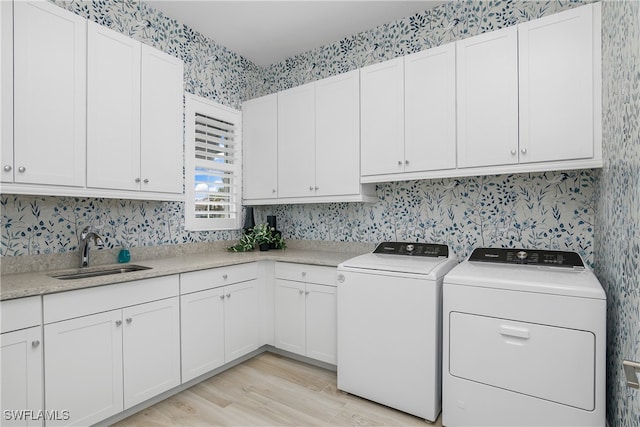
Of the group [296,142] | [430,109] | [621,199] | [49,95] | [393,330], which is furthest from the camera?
[296,142]

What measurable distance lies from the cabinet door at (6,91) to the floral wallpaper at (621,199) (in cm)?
265

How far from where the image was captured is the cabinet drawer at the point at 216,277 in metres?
2.29

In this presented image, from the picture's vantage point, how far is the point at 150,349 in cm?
207

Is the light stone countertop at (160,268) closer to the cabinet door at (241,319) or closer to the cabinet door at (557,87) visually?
the cabinet door at (241,319)

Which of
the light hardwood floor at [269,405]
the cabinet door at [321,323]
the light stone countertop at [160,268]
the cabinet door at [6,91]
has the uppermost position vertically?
the cabinet door at [6,91]

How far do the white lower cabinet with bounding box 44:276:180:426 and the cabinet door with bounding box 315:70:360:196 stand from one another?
1.42m

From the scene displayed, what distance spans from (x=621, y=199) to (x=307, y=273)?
1.93 metres

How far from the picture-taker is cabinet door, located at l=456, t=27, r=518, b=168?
2086 millimetres

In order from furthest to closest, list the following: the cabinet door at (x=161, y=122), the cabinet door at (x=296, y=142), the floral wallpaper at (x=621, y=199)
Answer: the cabinet door at (x=296, y=142) → the cabinet door at (x=161, y=122) → the floral wallpaper at (x=621, y=199)

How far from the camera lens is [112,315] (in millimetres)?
1892

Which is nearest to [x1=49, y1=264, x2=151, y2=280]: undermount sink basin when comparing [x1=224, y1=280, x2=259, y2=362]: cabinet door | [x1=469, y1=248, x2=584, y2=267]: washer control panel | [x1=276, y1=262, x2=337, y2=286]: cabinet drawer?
[x1=224, y1=280, x2=259, y2=362]: cabinet door

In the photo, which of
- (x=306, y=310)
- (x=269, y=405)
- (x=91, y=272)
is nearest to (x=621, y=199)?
(x=306, y=310)

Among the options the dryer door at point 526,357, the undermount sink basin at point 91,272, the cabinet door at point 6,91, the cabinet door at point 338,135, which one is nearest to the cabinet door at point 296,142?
the cabinet door at point 338,135

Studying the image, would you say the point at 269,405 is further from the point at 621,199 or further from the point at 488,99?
the point at 488,99
